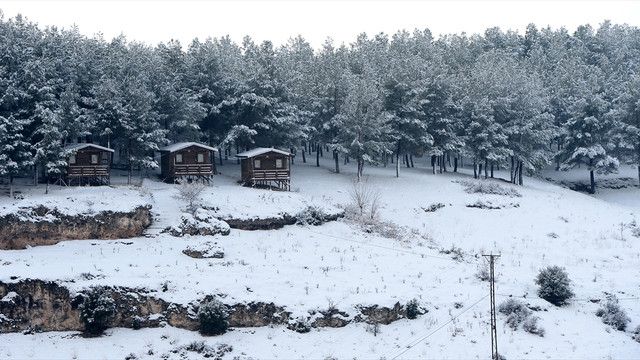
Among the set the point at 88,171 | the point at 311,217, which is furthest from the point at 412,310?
the point at 88,171

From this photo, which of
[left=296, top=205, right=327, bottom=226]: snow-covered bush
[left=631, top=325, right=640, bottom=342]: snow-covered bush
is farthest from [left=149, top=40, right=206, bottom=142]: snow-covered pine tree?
[left=631, top=325, right=640, bottom=342]: snow-covered bush

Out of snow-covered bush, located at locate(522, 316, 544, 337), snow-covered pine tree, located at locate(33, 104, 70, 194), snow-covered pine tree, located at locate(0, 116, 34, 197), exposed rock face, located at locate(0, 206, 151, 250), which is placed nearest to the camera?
snow-covered bush, located at locate(522, 316, 544, 337)

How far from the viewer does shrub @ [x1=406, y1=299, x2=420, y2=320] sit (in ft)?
98.7

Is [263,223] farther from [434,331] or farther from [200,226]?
[434,331]

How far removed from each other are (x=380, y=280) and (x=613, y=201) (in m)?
45.1

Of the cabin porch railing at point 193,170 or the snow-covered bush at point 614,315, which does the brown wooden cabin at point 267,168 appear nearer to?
the cabin porch railing at point 193,170

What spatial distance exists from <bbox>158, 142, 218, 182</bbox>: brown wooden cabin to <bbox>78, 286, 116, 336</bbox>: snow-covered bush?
80.5 ft

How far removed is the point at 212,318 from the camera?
2766 centimetres

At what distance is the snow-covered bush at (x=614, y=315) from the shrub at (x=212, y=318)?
68.3ft

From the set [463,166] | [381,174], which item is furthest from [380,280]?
[463,166]

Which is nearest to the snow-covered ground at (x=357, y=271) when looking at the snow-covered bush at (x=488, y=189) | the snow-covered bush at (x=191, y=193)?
the snow-covered bush at (x=191, y=193)

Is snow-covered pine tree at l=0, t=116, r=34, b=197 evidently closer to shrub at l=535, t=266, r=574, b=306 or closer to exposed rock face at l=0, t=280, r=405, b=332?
exposed rock face at l=0, t=280, r=405, b=332

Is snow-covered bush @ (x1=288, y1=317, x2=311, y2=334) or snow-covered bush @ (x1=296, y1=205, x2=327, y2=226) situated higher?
snow-covered bush @ (x1=296, y1=205, x2=327, y2=226)

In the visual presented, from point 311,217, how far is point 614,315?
72.9ft
